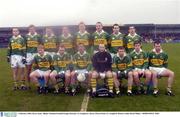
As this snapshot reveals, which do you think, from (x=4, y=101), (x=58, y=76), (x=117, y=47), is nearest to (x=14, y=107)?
(x=4, y=101)

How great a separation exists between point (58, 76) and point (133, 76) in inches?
79.9

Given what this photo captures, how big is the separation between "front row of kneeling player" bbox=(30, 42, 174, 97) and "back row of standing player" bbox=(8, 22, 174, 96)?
49 cm

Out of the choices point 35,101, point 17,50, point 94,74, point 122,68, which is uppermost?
point 17,50

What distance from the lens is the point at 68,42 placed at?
13.0 meters

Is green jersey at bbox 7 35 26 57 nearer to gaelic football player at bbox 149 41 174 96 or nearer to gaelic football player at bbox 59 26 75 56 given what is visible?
gaelic football player at bbox 59 26 75 56

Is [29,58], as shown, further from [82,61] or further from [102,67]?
[102,67]

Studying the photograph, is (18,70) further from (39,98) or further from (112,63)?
(112,63)

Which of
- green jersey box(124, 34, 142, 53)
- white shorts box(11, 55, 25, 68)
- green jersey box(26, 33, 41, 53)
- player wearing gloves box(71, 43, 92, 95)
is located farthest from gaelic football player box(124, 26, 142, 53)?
white shorts box(11, 55, 25, 68)

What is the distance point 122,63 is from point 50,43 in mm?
2228

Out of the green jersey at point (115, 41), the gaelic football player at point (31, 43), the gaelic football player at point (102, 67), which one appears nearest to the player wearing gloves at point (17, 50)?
the gaelic football player at point (31, 43)

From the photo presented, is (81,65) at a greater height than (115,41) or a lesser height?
lesser

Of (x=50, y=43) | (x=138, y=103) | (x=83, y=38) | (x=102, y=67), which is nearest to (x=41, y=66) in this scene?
(x=50, y=43)

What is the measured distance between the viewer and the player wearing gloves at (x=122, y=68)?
12039mm

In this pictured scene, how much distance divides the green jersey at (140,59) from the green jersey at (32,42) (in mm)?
2843
